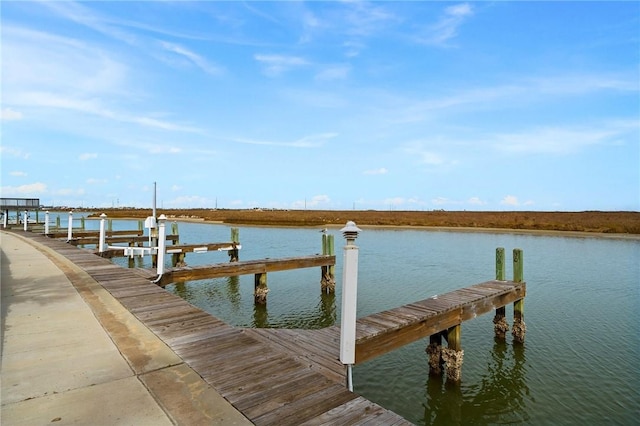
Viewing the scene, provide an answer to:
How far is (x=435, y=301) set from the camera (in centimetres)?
916

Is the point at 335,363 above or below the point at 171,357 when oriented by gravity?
below

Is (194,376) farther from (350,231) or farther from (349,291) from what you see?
(350,231)

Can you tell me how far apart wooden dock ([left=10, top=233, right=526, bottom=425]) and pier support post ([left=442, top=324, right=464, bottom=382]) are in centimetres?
2

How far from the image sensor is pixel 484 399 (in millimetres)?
7887

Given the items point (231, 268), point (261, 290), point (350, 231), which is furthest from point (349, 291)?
point (261, 290)

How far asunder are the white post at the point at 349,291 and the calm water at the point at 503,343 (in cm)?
289

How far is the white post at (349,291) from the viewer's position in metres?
4.68

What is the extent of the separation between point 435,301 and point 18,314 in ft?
28.9

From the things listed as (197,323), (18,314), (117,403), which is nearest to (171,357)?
(117,403)

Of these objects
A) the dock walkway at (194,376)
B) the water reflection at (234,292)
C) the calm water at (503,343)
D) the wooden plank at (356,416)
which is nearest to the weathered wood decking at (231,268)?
the calm water at (503,343)

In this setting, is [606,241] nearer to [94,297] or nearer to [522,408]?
[522,408]

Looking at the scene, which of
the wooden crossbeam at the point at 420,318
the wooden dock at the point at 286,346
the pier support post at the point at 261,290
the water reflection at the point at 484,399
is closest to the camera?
the wooden dock at the point at 286,346

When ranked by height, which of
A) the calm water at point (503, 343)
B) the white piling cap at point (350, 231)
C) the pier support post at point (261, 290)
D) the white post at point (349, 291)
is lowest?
the calm water at point (503, 343)

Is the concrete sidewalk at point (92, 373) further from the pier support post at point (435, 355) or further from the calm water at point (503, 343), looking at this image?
the pier support post at point (435, 355)
